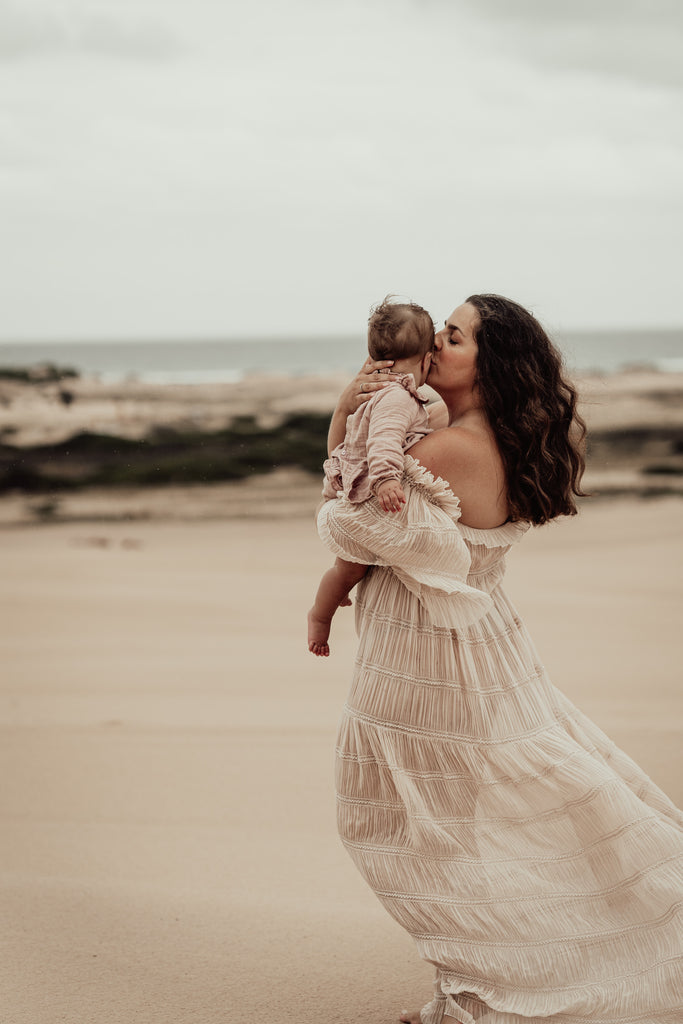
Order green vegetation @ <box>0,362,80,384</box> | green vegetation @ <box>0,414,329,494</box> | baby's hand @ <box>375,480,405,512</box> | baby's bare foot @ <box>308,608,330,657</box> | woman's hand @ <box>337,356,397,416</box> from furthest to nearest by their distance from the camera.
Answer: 1. green vegetation @ <box>0,362,80,384</box>
2. green vegetation @ <box>0,414,329,494</box>
3. baby's bare foot @ <box>308,608,330,657</box>
4. woman's hand @ <box>337,356,397,416</box>
5. baby's hand @ <box>375,480,405,512</box>

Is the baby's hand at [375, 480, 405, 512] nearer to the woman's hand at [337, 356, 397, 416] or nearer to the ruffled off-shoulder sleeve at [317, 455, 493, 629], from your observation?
the ruffled off-shoulder sleeve at [317, 455, 493, 629]

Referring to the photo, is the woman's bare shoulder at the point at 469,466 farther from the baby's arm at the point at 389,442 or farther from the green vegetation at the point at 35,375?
the green vegetation at the point at 35,375

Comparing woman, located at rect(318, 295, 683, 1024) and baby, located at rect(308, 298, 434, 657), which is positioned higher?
baby, located at rect(308, 298, 434, 657)

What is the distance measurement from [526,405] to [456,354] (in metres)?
0.19

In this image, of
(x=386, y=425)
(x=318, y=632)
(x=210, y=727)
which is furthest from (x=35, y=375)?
(x=386, y=425)

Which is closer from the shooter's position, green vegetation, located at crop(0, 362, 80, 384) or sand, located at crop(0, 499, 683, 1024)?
sand, located at crop(0, 499, 683, 1024)

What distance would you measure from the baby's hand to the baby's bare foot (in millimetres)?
453

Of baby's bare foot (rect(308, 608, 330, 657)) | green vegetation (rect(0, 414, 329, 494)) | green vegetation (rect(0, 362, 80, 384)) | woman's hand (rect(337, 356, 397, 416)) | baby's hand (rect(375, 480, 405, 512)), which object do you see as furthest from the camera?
green vegetation (rect(0, 362, 80, 384))

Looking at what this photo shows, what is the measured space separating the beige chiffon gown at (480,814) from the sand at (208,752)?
501mm

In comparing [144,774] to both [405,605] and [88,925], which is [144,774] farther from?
[405,605]

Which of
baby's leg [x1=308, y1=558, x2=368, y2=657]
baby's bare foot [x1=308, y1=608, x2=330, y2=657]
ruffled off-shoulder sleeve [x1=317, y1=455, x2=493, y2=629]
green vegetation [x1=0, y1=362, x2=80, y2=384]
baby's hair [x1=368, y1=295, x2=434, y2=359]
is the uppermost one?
baby's hair [x1=368, y1=295, x2=434, y2=359]

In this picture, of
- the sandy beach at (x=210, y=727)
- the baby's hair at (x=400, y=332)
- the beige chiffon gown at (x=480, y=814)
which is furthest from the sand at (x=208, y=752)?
the baby's hair at (x=400, y=332)

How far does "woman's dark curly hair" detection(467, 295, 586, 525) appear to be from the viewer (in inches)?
87.7

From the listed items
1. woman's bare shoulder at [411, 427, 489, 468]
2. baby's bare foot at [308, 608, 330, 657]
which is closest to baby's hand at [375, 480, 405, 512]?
woman's bare shoulder at [411, 427, 489, 468]
